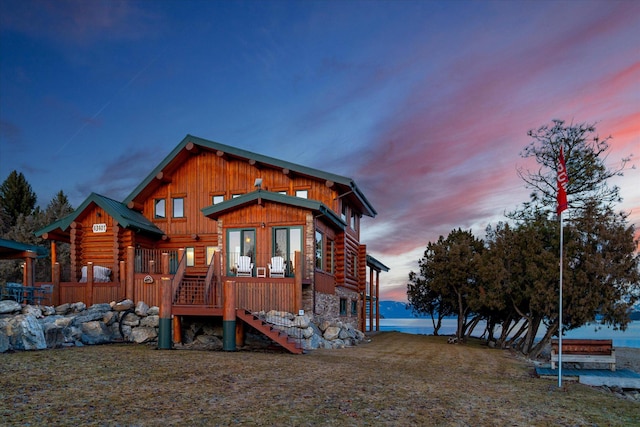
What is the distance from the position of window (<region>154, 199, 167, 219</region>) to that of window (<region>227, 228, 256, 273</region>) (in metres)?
7.75

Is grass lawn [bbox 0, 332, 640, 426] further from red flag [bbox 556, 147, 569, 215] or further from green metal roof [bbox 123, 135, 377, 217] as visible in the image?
green metal roof [bbox 123, 135, 377, 217]

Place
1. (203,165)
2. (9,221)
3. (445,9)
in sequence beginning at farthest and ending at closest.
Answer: (9,221)
(203,165)
(445,9)

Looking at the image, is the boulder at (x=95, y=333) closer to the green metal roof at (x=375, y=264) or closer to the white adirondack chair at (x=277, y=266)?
Result: the white adirondack chair at (x=277, y=266)

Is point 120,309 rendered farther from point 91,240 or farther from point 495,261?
point 495,261

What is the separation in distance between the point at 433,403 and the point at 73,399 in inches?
237

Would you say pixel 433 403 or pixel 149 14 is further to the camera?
pixel 149 14

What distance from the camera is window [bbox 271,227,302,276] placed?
813 inches

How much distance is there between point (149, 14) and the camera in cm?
2109

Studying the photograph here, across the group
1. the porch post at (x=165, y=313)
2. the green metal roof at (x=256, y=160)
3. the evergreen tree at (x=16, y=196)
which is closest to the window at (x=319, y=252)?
the green metal roof at (x=256, y=160)

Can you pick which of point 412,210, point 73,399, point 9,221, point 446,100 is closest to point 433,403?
point 73,399

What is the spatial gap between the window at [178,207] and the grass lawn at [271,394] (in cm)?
1395

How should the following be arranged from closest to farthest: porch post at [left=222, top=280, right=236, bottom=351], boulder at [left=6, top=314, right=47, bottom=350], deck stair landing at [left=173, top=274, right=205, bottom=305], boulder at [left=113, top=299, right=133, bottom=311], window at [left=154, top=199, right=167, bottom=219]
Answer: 1. boulder at [left=6, top=314, right=47, bottom=350]
2. porch post at [left=222, top=280, right=236, bottom=351]
3. deck stair landing at [left=173, top=274, right=205, bottom=305]
4. boulder at [left=113, top=299, right=133, bottom=311]
5. window at [left=154, top=199, right=167, bottom=219]

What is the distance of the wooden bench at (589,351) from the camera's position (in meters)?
14.6

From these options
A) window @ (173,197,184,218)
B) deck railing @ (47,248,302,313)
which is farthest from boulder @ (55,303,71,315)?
window @ (173,197,184,218)
